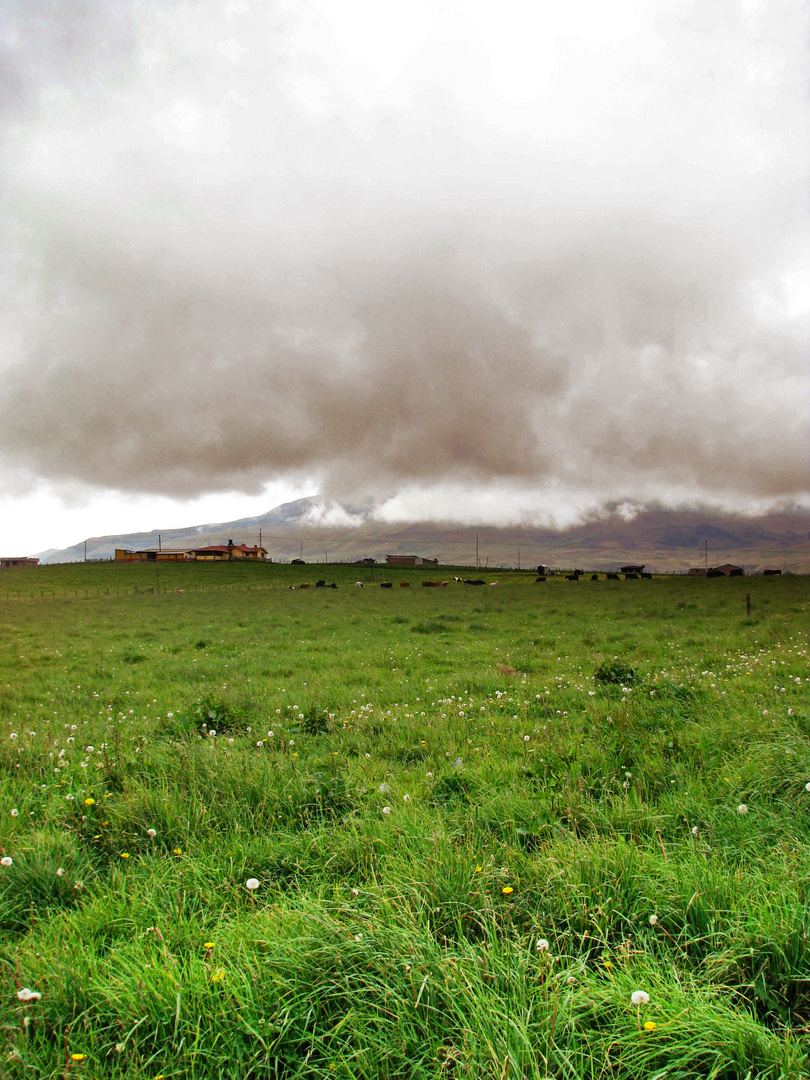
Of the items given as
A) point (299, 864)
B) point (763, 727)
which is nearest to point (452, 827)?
point (299, 864)

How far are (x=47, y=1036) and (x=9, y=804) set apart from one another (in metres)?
3.86

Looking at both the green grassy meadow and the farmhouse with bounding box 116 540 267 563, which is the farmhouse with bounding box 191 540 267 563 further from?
the green grassy meadow

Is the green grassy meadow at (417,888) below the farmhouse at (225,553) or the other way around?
below

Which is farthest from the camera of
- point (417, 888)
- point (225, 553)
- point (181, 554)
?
point (225, 553)

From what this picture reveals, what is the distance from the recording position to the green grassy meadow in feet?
8.42

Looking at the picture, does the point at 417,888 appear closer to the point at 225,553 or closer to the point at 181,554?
the point at 181,554

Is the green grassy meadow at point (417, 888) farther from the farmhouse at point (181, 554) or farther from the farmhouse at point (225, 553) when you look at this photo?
the farmhouse at point (225, 553)

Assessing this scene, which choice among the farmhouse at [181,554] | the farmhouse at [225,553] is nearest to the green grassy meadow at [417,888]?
the farmhouse at [181,554]

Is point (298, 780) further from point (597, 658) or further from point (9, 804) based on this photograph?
point (597, 658)

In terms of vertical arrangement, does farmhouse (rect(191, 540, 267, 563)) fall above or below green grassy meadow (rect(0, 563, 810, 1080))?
above

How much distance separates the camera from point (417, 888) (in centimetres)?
A: 367

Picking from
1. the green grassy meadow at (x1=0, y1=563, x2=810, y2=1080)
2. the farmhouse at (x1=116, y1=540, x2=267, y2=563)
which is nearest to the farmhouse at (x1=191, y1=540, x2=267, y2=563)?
the farmhouse at (x1=116, y1=540, x2=267, y2=563)

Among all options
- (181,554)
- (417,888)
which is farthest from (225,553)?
(417,888)

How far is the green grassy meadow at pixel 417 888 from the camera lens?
2566 mm
